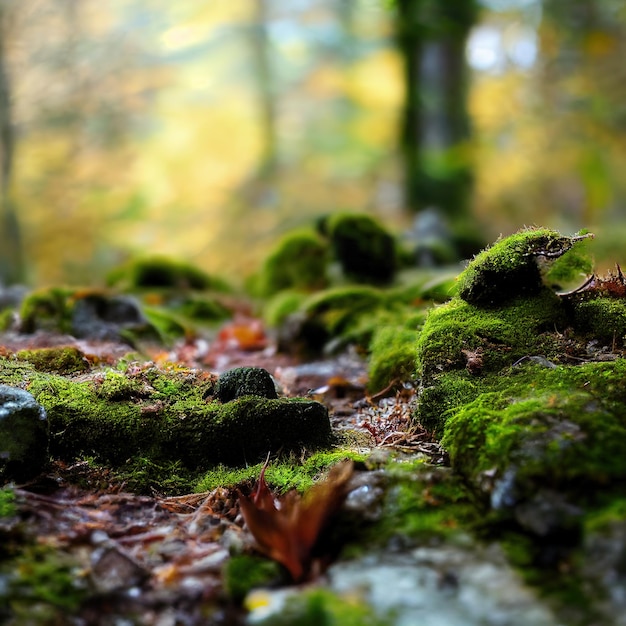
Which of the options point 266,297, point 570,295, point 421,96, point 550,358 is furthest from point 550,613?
point 421,96

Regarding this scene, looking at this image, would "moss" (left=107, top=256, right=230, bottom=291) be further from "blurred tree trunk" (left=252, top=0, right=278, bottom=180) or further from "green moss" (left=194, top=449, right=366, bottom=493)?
"blurred tree trunk" (left=252, top=0, right=278, bottom=180)

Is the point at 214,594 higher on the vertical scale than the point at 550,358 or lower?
lower

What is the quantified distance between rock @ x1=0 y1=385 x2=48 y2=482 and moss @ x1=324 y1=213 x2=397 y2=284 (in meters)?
5.43

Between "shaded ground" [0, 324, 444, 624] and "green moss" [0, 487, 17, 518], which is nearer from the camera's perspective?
"shaded ground" [0, 324, 444, 624]

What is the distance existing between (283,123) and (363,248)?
39.3 ft

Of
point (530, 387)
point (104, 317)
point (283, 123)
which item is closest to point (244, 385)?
point (530, 387)

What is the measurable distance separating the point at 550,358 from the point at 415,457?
3.54 ft

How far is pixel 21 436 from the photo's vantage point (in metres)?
2.56

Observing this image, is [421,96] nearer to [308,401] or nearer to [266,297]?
[266,297]

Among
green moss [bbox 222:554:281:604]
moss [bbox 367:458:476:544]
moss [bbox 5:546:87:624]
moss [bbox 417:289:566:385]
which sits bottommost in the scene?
green moss [bbox 222:554:281:604]

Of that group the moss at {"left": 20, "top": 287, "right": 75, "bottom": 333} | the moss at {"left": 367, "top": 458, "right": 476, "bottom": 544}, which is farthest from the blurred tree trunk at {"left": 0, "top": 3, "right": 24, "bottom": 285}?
the moss at {"left": 367, "top": 458, "right": 476, "bottom": 544}

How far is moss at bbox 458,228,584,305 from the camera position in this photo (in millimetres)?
3328

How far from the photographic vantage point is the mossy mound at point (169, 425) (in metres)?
2.95

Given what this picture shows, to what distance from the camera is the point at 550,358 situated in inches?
121
